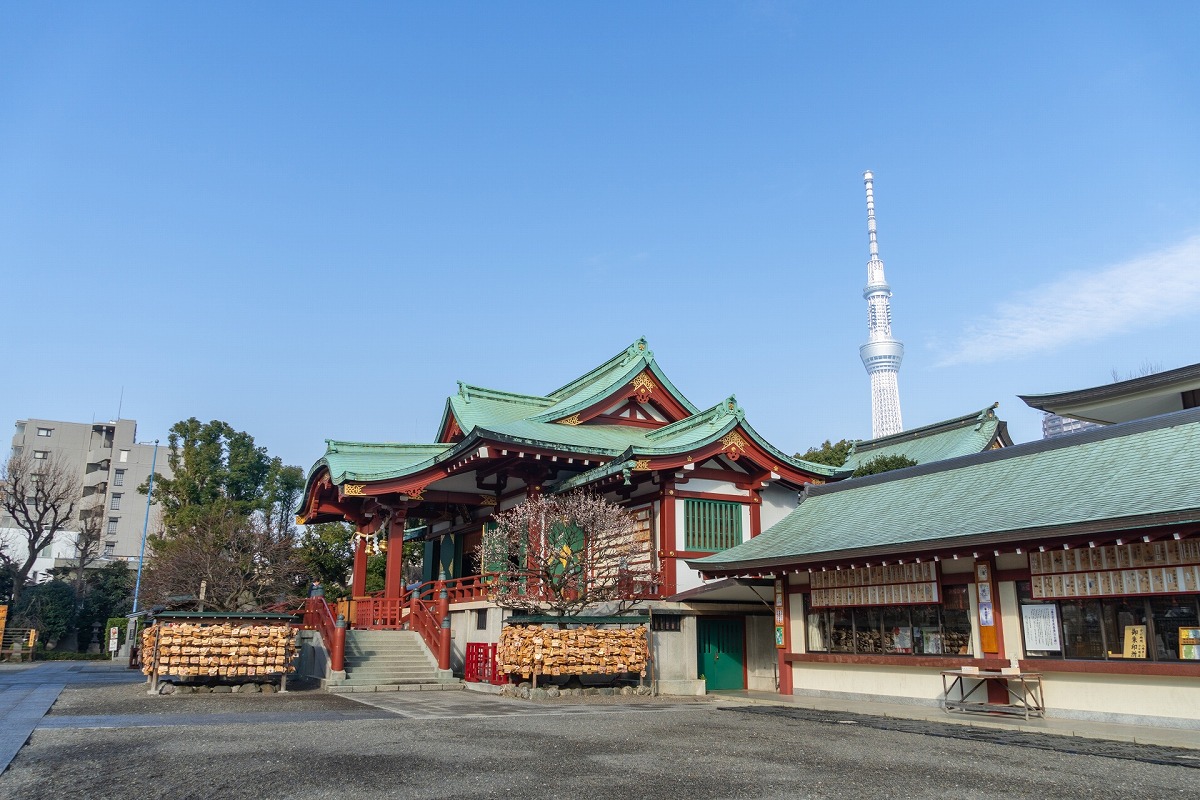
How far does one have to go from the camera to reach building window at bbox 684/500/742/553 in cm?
2541

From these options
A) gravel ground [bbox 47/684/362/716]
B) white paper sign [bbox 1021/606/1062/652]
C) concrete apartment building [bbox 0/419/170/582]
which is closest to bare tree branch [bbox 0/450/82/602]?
concrete apartment building [bbox 0/419/170/582]

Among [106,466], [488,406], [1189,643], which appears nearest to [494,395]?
[488,406]

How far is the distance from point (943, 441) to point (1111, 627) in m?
18.2

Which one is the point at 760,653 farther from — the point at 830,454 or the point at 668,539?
the point at 830,454

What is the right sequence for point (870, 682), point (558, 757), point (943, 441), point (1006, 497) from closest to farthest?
Answer: point (558, 757), point (1006, 497), point (870, 682), point (943, 441)

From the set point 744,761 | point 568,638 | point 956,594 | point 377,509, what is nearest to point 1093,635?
point 956,594

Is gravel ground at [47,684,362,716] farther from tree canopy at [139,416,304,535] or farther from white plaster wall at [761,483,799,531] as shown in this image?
tree canopy at [139,416,304,535]

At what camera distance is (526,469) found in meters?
27.1

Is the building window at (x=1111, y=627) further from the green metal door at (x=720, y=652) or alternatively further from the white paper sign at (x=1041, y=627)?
the green metal door at (x=720, y=652)

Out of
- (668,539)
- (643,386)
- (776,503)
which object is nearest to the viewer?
(668,539)

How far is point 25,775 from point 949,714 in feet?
48.9

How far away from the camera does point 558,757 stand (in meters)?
11.4

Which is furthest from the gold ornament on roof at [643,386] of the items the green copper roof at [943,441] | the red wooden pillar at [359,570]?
the red wooden pillar at [359,570]

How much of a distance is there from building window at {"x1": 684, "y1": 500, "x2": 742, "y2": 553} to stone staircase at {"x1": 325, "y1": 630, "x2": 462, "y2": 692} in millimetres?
7740
